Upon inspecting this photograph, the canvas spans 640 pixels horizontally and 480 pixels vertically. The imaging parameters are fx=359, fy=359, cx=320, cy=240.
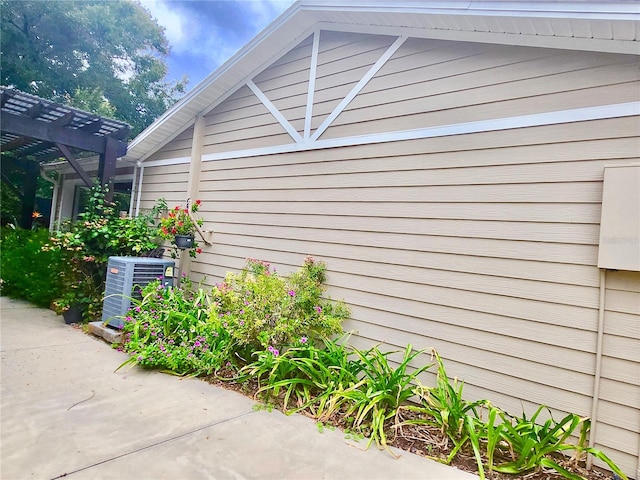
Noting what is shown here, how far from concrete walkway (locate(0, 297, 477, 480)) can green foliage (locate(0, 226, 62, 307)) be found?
2.32 metres

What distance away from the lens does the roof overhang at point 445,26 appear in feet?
7.71

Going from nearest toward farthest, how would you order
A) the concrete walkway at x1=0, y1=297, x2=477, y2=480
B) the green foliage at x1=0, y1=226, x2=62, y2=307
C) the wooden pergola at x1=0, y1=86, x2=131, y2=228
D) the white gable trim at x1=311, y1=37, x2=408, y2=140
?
the concrete walkway at x1=0, y1=297, x2=477, y2=480 → the white gable trim at x1=311, y1=37, x2=408, y2=140 → the wooden pergola at x1=0, y1=86, x2=131, y2=228 → the green foliage at x1=0, y1=226, x2=62, y2=307

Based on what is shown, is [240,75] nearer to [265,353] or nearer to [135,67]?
[265,353]

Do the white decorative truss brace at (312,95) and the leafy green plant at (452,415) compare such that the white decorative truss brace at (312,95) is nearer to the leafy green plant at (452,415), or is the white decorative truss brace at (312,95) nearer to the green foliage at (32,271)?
the leafy green plant at (452,415)

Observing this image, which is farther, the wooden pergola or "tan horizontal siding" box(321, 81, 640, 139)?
the wooden pergola

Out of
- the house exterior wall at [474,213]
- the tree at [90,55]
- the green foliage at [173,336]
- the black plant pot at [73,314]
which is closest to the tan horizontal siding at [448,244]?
the house exterior wall at [474,213]

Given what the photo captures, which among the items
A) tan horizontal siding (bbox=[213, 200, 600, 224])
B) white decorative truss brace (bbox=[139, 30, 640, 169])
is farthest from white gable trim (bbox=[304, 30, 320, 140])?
tan horizontal siding (bbox=[213, 200, 600, 224])

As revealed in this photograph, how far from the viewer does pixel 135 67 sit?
54.8ft

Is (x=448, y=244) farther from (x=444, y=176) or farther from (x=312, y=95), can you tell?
(x=312, y=95)

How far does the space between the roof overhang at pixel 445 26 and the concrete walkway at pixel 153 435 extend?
2955 mm

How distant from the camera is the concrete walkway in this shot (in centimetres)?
196

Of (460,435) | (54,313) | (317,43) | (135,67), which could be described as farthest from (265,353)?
(135,67)

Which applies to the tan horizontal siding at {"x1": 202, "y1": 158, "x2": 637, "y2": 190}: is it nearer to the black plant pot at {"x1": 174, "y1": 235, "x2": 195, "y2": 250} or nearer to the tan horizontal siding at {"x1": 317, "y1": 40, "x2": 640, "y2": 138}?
the tan horizontal siding at {"x1": 317, "y1": 40, "x2": 640, "y2": 138}

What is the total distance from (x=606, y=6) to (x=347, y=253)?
262 cm
